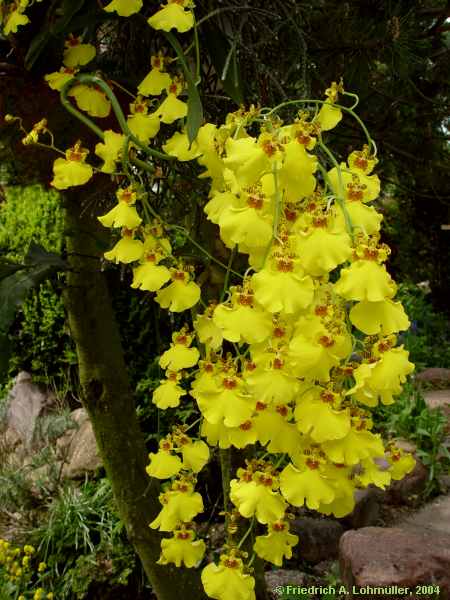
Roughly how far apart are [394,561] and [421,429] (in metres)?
1.35

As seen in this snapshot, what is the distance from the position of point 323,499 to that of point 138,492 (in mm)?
742

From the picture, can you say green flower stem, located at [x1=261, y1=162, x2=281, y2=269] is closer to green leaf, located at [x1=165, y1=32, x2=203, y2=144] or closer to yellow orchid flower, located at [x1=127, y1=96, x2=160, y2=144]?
green leaf, located at [x1=165, y1=32, x2=203, y2=144]

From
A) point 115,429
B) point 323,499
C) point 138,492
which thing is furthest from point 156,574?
point 323,499

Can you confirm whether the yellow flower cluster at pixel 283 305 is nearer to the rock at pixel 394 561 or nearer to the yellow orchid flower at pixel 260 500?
the yellow orchid flower at pixel 260 500

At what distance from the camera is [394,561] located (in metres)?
1.57

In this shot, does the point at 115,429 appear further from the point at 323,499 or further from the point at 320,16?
the point at 320,16

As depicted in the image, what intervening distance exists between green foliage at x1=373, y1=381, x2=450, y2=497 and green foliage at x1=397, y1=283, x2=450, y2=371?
0.96 m

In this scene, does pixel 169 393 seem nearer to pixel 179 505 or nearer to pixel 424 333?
pixel 179 505

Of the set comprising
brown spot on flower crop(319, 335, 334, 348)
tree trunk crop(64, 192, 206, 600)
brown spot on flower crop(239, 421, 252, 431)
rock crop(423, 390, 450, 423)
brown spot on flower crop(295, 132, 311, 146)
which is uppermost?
brown spot on flower crop(295, 132, 311, 146)

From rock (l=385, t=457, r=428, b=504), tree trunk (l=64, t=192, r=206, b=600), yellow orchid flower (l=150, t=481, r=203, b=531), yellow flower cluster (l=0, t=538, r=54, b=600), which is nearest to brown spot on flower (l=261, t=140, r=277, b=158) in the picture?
yellow orchid flower (l=150, t=481, r=203, b=531)

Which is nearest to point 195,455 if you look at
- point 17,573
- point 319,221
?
point 319,221

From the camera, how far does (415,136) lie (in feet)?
5.62

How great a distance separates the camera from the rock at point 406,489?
2506 millimetres

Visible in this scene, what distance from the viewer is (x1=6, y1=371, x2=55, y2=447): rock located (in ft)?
9.88
